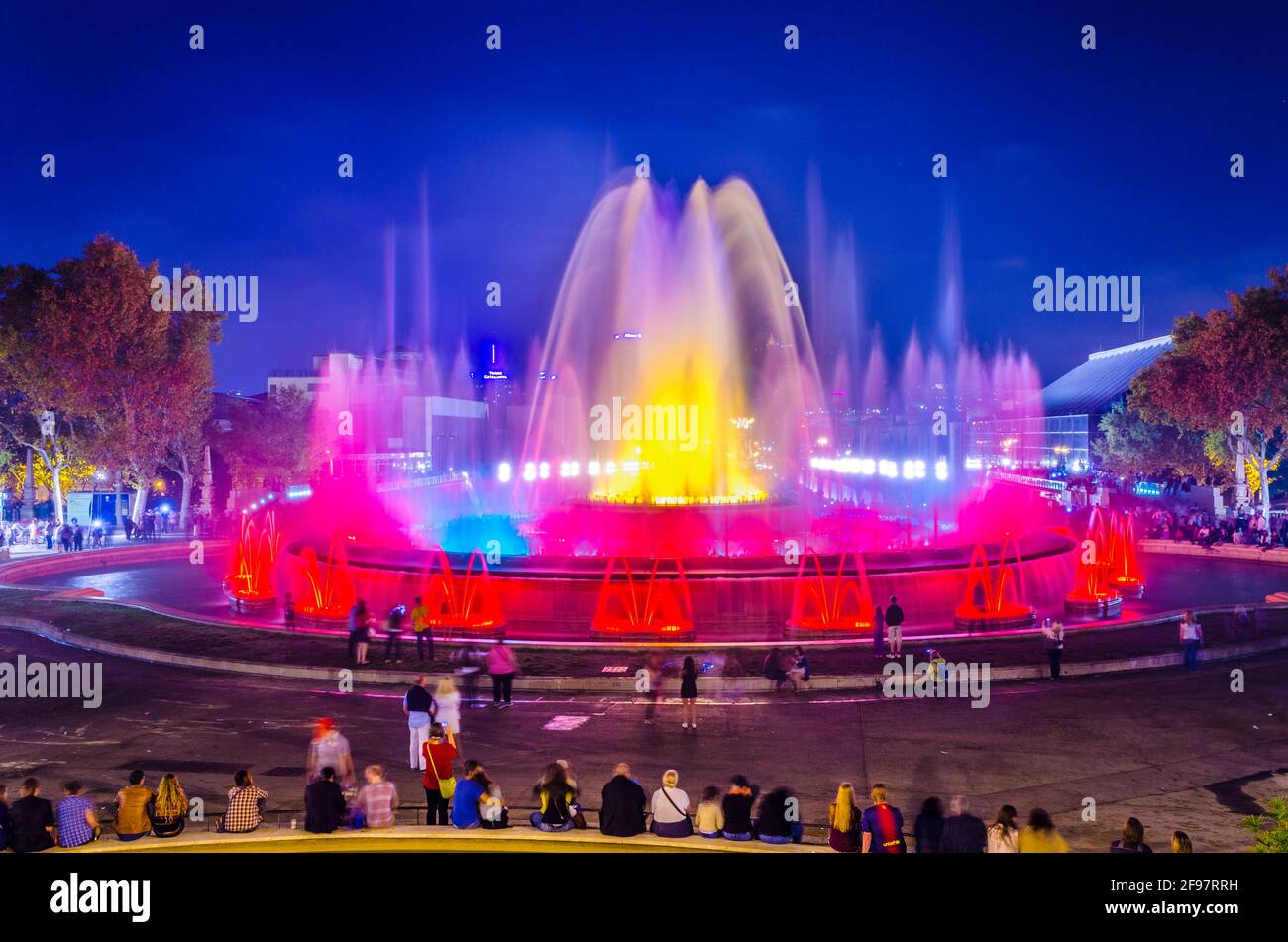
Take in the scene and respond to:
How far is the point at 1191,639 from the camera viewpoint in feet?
62.4

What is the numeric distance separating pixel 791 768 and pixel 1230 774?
5.66 metres

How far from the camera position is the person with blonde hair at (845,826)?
934cm

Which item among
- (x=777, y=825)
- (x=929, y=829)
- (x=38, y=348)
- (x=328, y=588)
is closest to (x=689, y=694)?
(x=777, y=825)

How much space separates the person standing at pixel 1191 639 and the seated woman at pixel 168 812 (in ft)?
57.8

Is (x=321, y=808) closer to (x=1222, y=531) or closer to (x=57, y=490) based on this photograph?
(x=1222, y=531)

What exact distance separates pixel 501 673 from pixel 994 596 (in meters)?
13.2

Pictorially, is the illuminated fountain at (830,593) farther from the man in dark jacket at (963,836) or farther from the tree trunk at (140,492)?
the tree trunk at (140,492)

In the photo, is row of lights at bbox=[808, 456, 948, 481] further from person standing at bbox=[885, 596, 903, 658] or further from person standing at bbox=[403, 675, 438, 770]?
person standing at bbox=[403, 675, 438, 770]

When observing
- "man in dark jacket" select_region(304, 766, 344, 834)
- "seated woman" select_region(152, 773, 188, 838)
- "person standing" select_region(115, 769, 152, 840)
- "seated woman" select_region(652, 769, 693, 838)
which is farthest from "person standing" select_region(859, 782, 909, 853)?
"person standing" select_region(115, 769, 152, 840)

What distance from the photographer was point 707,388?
42.3 metres
